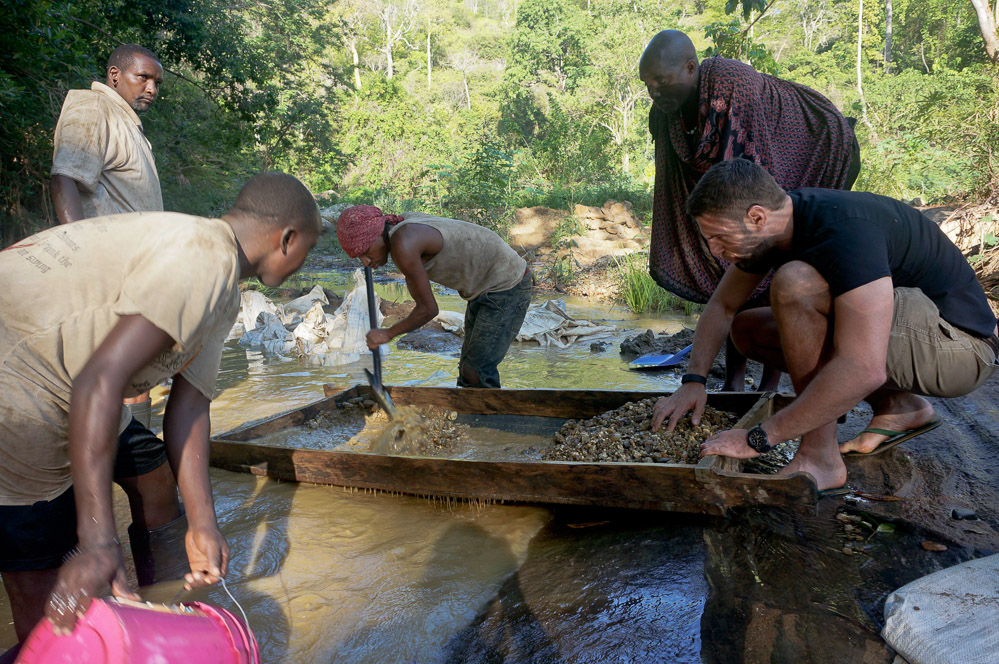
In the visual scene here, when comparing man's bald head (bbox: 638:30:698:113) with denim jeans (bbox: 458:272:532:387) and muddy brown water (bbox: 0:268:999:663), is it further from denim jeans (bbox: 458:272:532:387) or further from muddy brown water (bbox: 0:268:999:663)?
muddy brown water (bbox: 0:268:999:663)

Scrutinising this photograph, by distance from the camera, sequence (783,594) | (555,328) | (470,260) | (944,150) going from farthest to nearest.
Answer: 1. (944,150)
2. (555,328)
3. (470,260)
4. (783,594)

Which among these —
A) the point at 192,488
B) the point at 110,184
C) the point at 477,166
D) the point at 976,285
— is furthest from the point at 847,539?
the point at 477,166

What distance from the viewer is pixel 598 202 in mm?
13875

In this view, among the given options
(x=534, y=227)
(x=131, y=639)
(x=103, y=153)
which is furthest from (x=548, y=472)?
(x=534, y=227)

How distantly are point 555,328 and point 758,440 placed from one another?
419cm

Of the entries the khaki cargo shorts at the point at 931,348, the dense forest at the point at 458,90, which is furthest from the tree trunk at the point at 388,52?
the khaki cargo shorts at the point at 931,348

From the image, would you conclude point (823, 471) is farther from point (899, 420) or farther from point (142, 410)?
point (142, 410)

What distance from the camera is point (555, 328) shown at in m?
6.25

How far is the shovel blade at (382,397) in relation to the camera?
3.39 m

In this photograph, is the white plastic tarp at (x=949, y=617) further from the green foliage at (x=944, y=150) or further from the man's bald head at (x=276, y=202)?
the green foliage at (x=944, y=150)

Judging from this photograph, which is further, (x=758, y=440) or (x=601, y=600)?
(x=758, y=440)

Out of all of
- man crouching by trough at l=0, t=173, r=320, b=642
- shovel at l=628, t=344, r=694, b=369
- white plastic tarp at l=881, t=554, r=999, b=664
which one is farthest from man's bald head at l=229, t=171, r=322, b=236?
shovel at l=628, t=344, r=694, b=369

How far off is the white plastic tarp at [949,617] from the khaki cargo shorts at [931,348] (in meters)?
0.78

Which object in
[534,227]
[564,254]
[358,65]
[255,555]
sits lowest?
[564,254]
